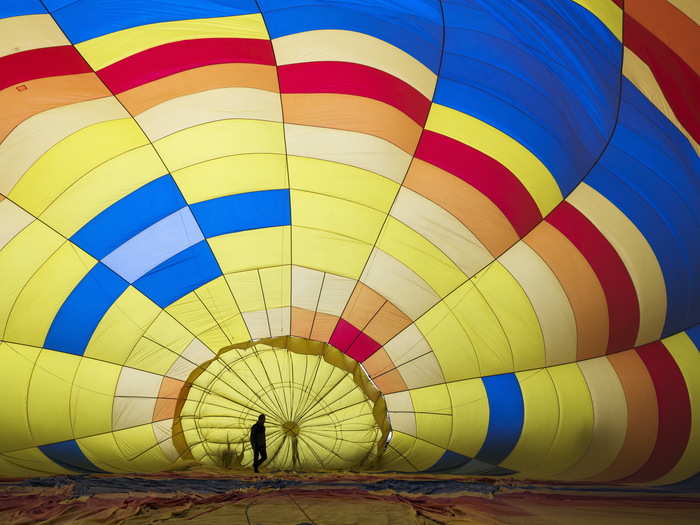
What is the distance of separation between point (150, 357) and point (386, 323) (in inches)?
69.1

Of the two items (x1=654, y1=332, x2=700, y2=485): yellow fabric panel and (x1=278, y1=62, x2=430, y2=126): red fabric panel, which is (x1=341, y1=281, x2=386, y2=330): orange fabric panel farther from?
(x1=654, y1=332, x2=700, y2=485): yellow fabric panel

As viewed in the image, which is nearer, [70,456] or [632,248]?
[632,248]

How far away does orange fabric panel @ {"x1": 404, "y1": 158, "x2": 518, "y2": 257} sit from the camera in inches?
170

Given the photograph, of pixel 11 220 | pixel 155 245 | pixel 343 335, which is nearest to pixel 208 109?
pixel 155 245

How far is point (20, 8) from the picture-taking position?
3316 mm

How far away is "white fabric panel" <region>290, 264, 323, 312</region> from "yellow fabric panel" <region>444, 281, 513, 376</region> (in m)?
0.95

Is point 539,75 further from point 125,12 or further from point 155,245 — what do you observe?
point 155,245

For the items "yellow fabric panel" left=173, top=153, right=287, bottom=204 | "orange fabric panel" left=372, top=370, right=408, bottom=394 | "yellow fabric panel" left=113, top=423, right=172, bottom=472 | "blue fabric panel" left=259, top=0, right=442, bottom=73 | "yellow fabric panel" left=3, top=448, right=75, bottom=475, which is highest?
"blue fabric panel" left=259, top=0, right=442, bottom=73

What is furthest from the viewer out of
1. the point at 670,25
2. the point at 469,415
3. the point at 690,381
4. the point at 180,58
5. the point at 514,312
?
the point at 469,415

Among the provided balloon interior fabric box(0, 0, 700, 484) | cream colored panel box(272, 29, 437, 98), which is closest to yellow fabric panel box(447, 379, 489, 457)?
balloon interior fabric box(0, 0, 700, 484)

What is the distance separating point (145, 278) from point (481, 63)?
8.96 ft

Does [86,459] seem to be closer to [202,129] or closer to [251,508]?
[251,508]

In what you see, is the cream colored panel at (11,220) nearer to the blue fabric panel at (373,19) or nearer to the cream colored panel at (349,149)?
the cream colored panel at (349,149)

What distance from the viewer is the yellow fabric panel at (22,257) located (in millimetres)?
4430
